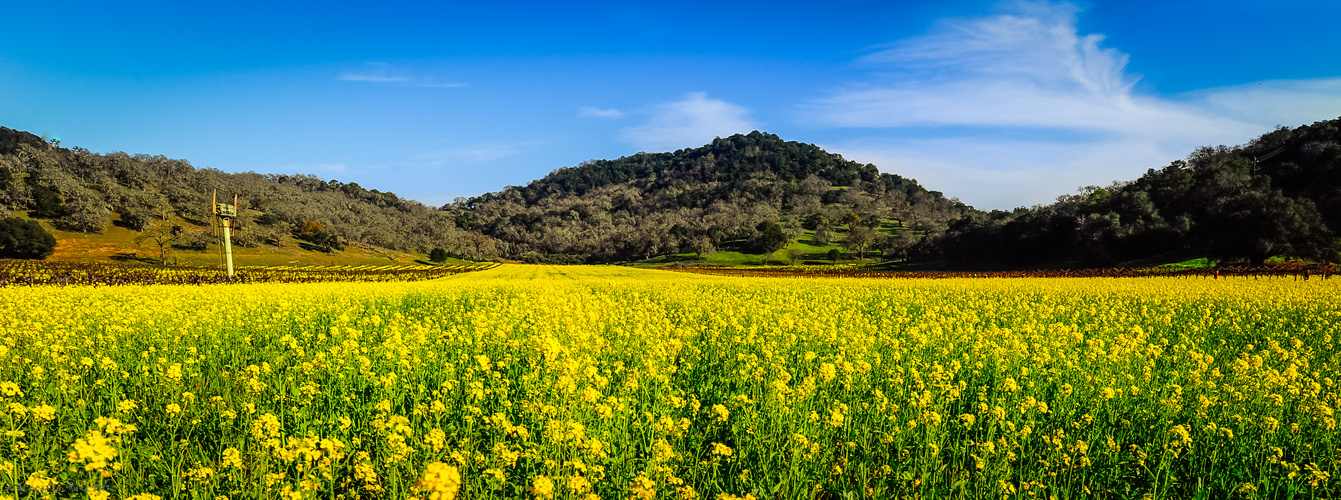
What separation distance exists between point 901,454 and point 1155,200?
7277cm

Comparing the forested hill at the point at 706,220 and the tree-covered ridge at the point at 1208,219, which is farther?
the forested hill at the point at 706,220

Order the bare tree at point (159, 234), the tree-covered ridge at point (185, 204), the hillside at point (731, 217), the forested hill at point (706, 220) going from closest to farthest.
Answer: the hillside at point (731, 217) < the bare tree at point (159, 234) < the tree-covered ridge at point (185, 204) < the forested hill at point (706, 220)

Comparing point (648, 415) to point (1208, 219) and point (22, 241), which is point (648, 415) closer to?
point (1208, 219)

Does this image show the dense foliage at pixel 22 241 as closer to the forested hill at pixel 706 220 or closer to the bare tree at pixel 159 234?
the bare tree at pixel 159 234

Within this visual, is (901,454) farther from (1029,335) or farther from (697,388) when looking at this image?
(1029,335)

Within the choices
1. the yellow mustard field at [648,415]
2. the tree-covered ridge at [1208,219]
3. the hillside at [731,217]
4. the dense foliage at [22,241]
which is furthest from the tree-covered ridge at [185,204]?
the yellow mustard field at [648,415]

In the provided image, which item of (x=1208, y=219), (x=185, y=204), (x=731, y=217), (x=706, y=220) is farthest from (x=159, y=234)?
(x=1208, y=219)

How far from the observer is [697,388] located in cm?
614

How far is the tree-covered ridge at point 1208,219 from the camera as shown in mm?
41688

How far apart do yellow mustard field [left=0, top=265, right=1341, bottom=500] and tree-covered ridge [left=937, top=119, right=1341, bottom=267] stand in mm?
46307

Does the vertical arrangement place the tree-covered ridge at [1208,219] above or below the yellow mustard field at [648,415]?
above

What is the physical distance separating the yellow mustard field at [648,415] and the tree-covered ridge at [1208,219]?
46.3 metres

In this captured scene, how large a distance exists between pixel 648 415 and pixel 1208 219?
6345 cm

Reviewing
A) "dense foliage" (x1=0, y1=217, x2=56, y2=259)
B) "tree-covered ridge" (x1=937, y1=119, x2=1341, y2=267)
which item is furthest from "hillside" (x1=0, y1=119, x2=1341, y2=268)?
"dense foliage" (x1=0, y1=217, x2=56, y2=259)
